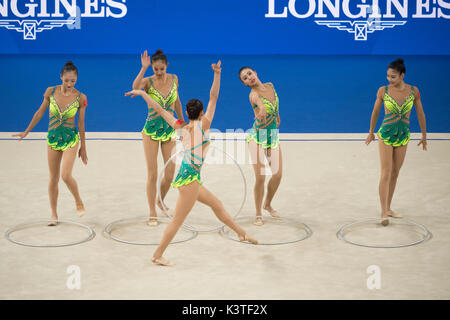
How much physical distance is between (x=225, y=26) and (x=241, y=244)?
20.8 ft

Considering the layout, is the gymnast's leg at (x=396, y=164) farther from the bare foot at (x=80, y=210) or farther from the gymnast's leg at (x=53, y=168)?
the gymnast's leg at (x=53, y=168)

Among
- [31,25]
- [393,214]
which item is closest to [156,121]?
[393,214]

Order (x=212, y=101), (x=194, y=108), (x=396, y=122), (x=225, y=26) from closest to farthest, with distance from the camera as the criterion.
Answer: (x=194, y=108) < (x=212, y=101) < (x=396, y=122) < (x=225, y=26)

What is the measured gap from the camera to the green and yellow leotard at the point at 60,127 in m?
6.41

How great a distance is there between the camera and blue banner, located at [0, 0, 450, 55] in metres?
11.3

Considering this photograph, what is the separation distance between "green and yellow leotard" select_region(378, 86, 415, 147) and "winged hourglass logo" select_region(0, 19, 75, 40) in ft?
23.0

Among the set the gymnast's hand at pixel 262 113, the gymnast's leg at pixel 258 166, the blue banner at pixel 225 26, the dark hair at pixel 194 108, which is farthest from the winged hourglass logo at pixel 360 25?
the dark hair at pixel 194 108

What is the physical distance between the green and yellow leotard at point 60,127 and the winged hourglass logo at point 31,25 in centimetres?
538

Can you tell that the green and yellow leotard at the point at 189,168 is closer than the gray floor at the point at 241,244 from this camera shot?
No

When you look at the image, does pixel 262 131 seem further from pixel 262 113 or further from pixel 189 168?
pixel 189 168

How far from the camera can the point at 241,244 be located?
607cm

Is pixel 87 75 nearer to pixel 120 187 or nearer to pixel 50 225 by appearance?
pixel 120 187

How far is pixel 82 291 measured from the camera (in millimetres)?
4797

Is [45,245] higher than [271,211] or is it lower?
lower
